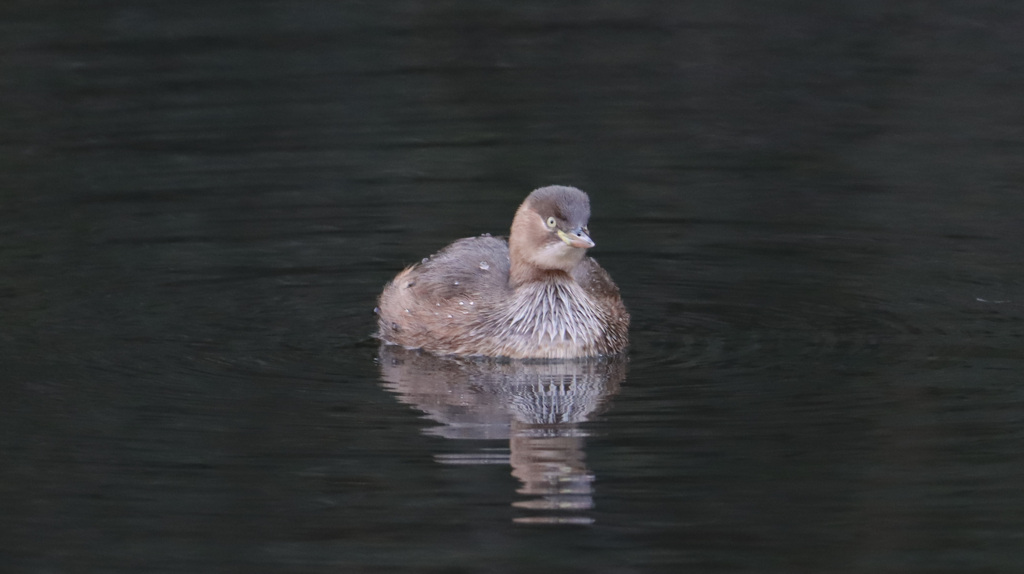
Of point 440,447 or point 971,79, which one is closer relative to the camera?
point 440,447

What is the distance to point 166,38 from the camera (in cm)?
1820

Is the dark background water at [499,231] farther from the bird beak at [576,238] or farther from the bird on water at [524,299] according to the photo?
the bird beak at [576,238]

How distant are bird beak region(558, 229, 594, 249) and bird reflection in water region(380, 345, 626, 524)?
76 centimetres

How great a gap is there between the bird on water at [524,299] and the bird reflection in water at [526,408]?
0.11m

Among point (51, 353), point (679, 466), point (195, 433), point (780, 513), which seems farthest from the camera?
point (51, 353)

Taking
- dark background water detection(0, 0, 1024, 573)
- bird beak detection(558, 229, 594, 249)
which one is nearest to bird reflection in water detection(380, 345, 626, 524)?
dark background water detection(0, 0, 1024, 573)

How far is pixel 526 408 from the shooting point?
9.04 meters

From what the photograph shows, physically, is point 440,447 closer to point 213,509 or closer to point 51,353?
point 213,509

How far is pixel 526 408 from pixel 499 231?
3545 millimetres

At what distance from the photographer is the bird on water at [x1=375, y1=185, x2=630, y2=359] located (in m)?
9.96

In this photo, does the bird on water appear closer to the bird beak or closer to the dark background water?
the bird beak

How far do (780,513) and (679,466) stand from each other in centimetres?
67

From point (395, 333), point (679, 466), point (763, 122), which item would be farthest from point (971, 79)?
point (679, 466)

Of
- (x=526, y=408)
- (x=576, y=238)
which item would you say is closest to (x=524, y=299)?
(x=576, y=238)
